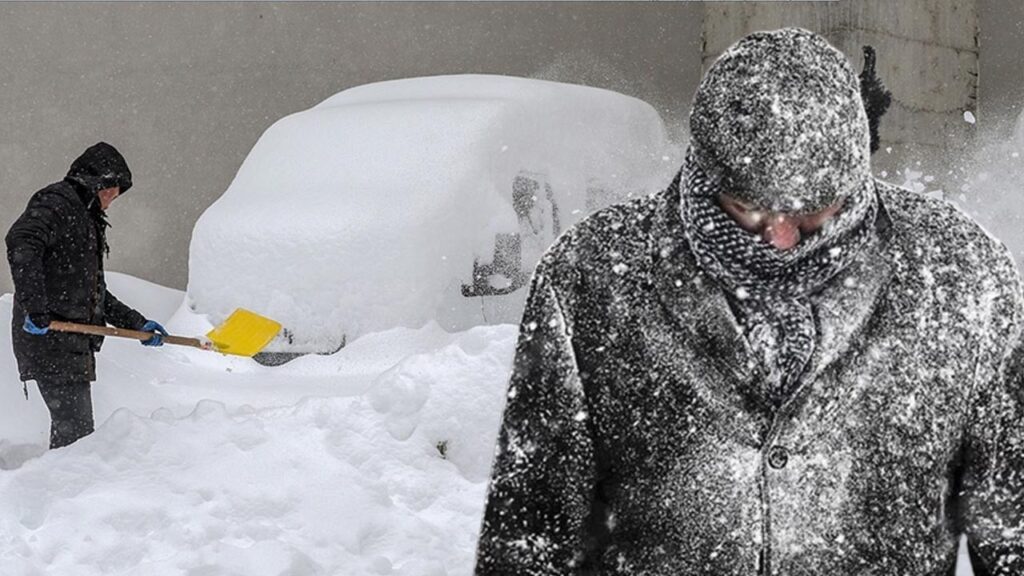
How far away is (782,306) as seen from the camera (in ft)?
5.23

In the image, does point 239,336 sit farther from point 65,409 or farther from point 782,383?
point 782,383

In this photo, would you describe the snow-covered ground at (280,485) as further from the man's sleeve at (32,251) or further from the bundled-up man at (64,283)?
the man's sleeve at (32,251)

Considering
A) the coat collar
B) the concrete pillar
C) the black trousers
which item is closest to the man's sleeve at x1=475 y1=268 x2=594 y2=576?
the coat collar

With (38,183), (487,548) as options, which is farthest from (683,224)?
(38,183)

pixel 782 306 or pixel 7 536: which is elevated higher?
pixel 782 306

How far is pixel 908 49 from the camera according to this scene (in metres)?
10.0

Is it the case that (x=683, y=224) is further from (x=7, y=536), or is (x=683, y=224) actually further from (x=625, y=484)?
(x=7, y=536)

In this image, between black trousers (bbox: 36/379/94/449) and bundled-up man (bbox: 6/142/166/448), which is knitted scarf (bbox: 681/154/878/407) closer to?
bundled-up man (bbox: 6/142/166/448)

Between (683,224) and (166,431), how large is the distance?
4.32 metres

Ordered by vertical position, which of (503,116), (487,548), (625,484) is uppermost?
(625,484)

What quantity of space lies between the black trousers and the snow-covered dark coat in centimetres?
480

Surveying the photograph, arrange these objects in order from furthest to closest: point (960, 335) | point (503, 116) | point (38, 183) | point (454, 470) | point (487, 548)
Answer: point (38, 183) < point (503, 116) < point (454, 470) < point (487, 548) < point (960, 335)

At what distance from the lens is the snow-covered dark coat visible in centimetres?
159

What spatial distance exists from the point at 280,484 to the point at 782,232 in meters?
3.88
